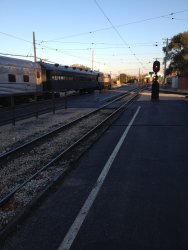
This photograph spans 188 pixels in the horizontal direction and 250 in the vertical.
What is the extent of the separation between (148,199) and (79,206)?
1.18 meters

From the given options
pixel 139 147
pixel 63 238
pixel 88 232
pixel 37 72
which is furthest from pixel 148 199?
pixel 37 72

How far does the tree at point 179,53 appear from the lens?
252 feet

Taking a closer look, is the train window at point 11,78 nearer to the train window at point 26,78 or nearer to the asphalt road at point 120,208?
the train window at point 26,78

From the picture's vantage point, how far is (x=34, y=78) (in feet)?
91.4

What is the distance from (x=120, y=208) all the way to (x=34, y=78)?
79.1ft

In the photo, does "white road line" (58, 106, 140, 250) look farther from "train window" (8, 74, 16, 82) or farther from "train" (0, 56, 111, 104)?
"train window" (8, 74, 16, 82)

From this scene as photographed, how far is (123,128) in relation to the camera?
43.3ft

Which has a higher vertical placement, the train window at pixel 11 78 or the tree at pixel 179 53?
the tree at pixel 179 53

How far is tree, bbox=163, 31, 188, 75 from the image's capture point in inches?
3024

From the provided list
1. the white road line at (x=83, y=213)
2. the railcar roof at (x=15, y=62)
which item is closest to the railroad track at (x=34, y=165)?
the white road line at (x=83, y=213)

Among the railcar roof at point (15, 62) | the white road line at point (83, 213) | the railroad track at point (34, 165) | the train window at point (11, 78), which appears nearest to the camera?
the white road line at point (83, 213)

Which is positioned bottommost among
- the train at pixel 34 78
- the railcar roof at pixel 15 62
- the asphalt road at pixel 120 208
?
the asphalt road at pixel 120 208

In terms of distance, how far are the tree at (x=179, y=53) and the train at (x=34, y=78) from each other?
39506mm

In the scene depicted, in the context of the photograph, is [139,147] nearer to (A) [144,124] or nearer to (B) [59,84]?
(A) [144,124]
